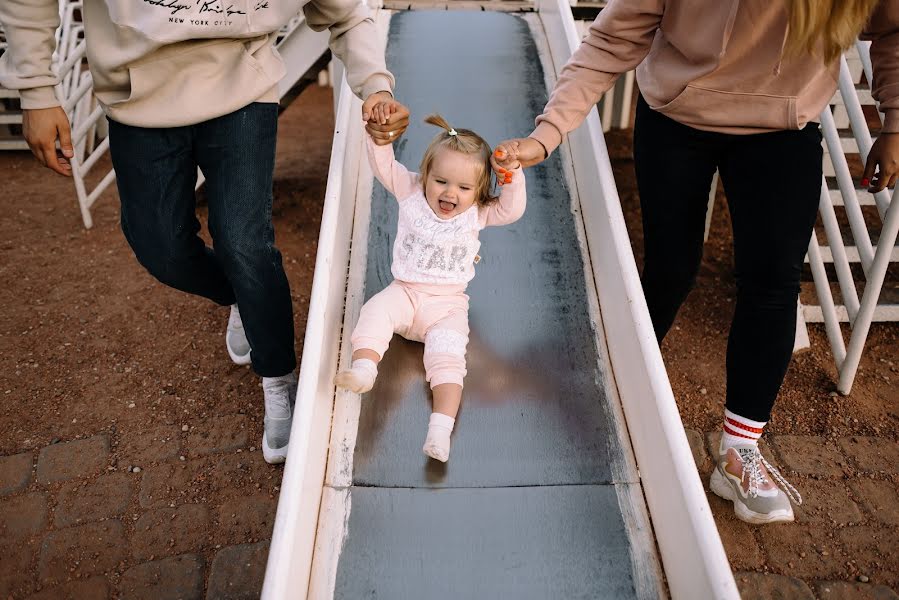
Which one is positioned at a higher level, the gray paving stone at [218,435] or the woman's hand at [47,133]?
the woman's hand at [47,133]

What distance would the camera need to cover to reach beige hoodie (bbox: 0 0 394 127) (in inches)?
70.5

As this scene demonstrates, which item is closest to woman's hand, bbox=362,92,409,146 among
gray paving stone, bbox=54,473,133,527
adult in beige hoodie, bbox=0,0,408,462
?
adult in beige hoodie, bbox=0,0,408,462

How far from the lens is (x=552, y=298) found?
7.73ft

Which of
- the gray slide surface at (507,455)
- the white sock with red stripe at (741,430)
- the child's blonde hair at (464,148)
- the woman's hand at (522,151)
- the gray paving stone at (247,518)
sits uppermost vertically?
the woman's hand at (522,151)

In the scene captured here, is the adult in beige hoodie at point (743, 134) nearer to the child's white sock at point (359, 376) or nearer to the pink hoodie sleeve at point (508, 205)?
the pink hoodie sleeve at point (508, 205)

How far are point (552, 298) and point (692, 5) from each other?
0.94m

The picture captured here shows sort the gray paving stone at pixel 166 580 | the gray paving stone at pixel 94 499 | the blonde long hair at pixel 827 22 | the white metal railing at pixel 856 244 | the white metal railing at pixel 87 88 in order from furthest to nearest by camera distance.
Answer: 1. the white metal railing at pixel 87 88
2. the white metal railing at pixel 856 244
3. the gray paving stone at pixel 94 499
4. the gray paving stone at pixel 166 580
5. the blonde long hair at pixel 827 22

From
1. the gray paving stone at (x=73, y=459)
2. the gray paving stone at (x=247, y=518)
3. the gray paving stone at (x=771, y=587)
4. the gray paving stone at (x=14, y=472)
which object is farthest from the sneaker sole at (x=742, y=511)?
the gray paving stone at (x=14, y=472)

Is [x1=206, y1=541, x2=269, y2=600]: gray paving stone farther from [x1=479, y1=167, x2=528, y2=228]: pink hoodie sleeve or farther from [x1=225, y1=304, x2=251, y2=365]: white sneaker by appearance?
[x1=479, y1=167, x2=528, y2=228]: pink hoodie sleeve

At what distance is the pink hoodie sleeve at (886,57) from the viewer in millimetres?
1740

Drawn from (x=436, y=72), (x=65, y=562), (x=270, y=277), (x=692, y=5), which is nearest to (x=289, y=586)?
(x=270, y=277)

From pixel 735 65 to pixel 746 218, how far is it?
0.38 m

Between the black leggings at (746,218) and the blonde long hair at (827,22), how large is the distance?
0.78 feet

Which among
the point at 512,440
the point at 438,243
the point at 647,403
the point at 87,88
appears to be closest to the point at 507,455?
the point at 512,440
